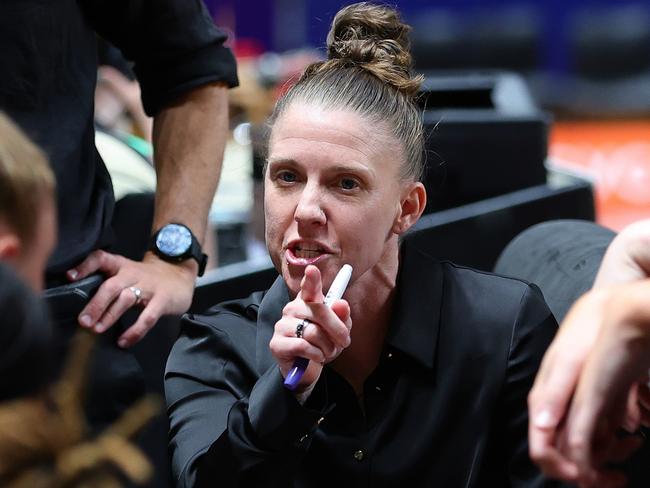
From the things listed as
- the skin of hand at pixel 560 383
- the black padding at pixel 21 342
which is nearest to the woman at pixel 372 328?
the skin of hand at pixel 560 383

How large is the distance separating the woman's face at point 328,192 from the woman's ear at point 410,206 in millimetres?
25

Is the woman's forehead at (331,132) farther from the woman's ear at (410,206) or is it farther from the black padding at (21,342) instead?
the black padding at (21,342)

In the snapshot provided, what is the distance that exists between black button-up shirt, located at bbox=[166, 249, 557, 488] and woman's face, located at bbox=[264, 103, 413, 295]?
120mm

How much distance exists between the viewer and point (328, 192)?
4.95 ft

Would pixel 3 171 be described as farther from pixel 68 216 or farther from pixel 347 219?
pixel 68 216

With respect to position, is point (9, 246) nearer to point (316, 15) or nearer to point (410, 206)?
point (410, 206)

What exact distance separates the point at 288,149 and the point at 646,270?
0.51m

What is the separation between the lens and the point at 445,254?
246cm

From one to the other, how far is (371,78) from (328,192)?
7.8 inches

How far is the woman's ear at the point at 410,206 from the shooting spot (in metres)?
1.61

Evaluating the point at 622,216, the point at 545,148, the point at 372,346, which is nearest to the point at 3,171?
the point at 372,346

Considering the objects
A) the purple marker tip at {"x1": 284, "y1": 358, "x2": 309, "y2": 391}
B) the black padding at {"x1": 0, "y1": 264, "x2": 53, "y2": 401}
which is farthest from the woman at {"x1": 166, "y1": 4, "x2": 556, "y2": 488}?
the black padding at {"x1": 0, "y1": 264, "x2": 53, "y2": 401}

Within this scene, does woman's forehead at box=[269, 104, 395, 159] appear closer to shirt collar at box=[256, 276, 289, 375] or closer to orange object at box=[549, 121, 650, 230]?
shirt collar at box=[256, 276, 289, 375]

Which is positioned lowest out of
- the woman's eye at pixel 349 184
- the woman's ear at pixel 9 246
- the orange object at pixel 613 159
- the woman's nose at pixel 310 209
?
the orange object at pixel 613 159
